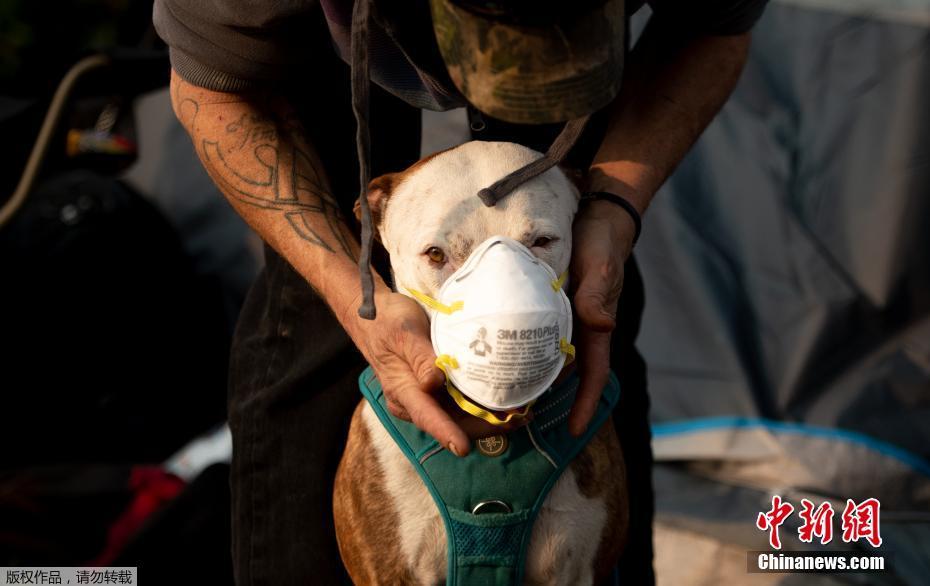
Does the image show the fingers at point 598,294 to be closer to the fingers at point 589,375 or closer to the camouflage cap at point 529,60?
the fingers at point 589,375

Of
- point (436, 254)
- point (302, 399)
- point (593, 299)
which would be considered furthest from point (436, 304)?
point (302, 399)

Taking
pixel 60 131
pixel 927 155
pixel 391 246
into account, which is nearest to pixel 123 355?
pixel 60 131

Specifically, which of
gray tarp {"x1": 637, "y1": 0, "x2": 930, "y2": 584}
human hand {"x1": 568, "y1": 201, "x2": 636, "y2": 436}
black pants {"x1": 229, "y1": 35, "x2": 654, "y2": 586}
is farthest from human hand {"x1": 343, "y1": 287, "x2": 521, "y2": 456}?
gray tarp {"x1": 637, "y1": 0, "x2": 930, "y2": 584}

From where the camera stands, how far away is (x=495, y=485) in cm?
141

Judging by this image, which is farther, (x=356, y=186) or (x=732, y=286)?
(x=732, y=286)

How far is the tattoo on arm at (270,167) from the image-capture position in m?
1.58

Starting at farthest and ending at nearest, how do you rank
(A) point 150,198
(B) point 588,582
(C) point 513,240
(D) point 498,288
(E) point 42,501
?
(A) point 150,198
(E) point 42,501
(B) point 588,582
(C) point 513,240
(D) point 498,288

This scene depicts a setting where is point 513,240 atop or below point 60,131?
atop

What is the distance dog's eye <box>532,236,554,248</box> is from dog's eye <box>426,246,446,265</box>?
0.13 metres

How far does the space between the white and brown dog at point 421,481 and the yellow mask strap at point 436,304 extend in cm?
1

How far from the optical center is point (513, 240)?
1.35 meters

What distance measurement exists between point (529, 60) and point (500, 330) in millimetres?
332

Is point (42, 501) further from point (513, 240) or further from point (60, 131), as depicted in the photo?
point (513, 240)

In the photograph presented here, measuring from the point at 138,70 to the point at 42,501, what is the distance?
135 cm
